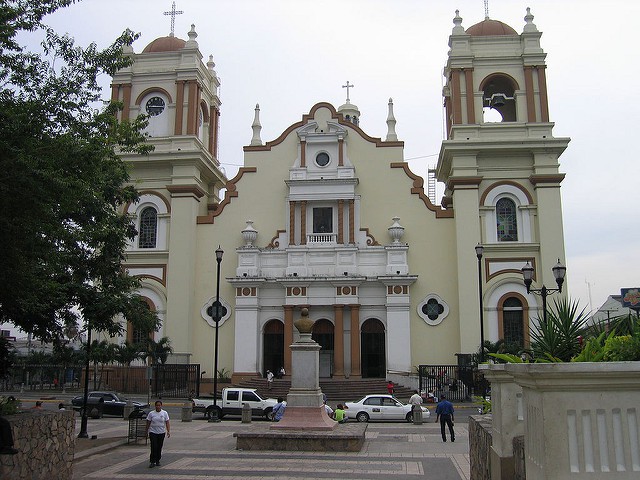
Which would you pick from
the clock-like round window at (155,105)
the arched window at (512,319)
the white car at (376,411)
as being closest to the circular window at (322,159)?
the clock-like round window at (155,105)

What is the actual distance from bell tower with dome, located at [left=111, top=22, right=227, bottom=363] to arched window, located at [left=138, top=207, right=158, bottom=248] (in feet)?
0.19

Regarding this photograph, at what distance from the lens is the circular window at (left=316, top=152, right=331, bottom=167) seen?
3847cm

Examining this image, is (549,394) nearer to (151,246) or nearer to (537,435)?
(537,435)

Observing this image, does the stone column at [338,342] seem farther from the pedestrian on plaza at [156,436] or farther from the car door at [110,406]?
the pedestrian on plaza at [156,436]

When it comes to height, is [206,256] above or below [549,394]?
above

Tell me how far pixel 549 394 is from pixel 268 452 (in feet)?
44.7

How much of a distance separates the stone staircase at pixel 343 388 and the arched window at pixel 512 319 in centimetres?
613

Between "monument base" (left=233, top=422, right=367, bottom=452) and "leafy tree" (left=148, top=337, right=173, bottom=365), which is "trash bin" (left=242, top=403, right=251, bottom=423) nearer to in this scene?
"monument base" (left=233, top=422, right=367, bottom=452)

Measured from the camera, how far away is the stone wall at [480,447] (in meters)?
8.57

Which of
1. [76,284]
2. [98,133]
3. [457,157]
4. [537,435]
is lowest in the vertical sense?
[537,435]

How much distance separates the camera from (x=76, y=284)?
640 inches

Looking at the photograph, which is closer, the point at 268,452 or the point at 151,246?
the point at 268,452

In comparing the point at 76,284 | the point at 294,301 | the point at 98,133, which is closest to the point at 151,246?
the point at 294,301

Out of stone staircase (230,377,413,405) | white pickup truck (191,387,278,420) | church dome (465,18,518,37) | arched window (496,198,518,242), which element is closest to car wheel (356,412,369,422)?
white pickup truck (191,387,278,420)
